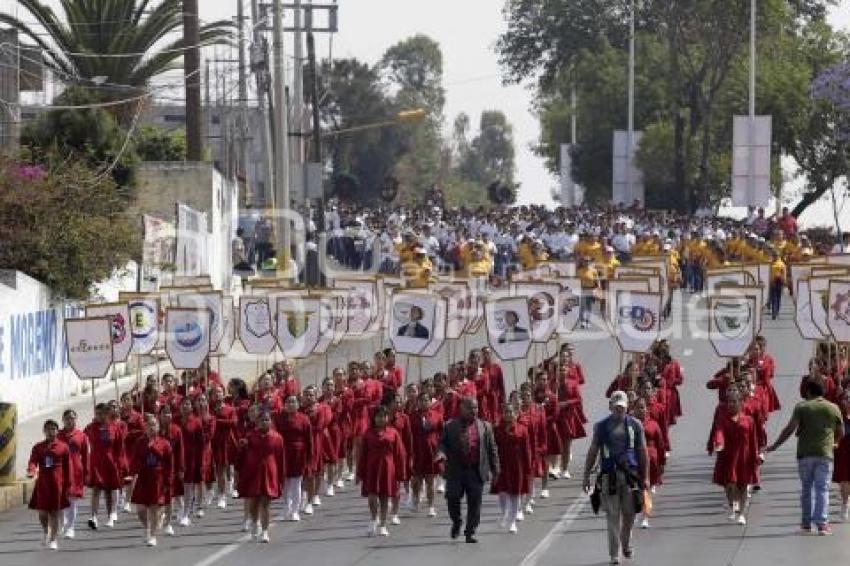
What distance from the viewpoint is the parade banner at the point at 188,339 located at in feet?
106

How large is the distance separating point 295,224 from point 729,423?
31450 mm

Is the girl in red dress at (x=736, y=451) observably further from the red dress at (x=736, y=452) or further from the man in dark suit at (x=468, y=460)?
the man in dark suit at (x=468, y=460)

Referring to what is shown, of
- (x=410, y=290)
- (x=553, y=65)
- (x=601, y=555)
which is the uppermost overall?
(x=553, y=65)

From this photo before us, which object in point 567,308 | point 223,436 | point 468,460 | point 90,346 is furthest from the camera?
point 567,308

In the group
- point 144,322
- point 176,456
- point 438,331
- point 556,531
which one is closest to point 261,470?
point 176,456

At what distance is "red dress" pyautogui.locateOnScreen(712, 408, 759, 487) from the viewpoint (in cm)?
2719

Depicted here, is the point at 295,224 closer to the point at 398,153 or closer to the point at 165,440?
the point at 165,440

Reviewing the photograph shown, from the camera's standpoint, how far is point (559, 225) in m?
60.6

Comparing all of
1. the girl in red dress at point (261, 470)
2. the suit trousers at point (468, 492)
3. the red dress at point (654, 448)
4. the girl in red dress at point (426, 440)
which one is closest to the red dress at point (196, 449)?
the girl in red dress at point (261, 470)

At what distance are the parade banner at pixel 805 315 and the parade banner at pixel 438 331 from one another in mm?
4681

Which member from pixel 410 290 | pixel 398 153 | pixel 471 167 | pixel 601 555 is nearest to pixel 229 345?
pixel 410 290

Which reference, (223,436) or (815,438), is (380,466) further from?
(815,438)

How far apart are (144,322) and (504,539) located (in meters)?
8.80

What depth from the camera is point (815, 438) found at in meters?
25.5
